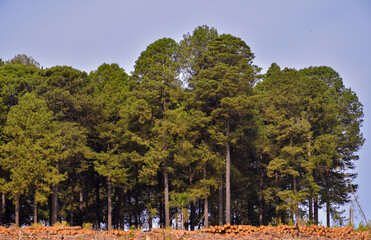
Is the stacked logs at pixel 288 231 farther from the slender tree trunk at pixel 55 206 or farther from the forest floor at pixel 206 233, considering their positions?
the slender tree trunk at pixel 55 206

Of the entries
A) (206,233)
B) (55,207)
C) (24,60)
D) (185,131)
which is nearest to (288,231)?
(206,233)

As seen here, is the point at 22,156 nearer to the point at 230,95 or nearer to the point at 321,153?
the point at 230,95

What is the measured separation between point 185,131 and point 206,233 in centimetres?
1095

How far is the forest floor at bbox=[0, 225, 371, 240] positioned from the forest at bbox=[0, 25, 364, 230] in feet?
27.9

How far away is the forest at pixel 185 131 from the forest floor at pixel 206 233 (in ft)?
27.9

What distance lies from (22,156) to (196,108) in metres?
11.6

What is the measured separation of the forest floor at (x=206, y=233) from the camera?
13930 millimetres

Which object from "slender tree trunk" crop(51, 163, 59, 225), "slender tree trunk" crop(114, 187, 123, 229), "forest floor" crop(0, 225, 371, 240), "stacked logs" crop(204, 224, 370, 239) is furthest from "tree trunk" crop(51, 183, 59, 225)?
"stacked logs" crop(204, 224, 370, 239)

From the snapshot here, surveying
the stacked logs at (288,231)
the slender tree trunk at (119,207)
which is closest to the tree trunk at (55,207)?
the slender tree trunk at (119,207)

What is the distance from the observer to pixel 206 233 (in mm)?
15938

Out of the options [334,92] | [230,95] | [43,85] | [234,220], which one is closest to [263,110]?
[230,95]

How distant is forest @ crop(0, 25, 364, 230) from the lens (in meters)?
25.5

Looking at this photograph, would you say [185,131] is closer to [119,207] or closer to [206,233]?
[119,207]

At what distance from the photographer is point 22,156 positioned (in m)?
24.2
